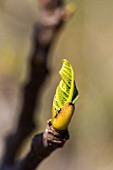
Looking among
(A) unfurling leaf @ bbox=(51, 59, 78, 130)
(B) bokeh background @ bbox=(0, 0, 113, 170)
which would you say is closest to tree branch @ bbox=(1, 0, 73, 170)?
(A) unfurling leaf @ bbox=(51, 59, 78, 130)

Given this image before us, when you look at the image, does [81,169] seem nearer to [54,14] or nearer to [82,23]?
[82,23]

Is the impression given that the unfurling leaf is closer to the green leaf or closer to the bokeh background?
the green leaf

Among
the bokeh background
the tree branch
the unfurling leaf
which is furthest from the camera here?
the bokeh background

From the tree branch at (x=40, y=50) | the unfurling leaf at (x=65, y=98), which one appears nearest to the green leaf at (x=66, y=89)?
the unfurling leaf at (x=65, y=98)

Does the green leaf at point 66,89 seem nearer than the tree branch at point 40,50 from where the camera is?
Yes

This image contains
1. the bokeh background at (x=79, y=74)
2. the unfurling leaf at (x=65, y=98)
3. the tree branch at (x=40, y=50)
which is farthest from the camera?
the bokeh background at (x=79, y=74)

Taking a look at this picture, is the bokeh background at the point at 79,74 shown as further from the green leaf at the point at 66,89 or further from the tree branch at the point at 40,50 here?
the green leaf at the point at 66,89

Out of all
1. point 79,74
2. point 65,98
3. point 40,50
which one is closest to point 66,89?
point 65,98
